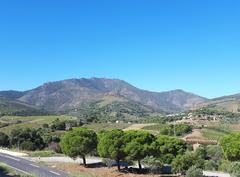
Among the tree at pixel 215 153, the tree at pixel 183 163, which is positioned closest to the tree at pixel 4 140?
the tree at pixel 215 153

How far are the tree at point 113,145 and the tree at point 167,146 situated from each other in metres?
4.47

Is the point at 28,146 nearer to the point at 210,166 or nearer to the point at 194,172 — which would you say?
the point at 210,166

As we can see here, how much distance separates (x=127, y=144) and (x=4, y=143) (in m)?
56.7

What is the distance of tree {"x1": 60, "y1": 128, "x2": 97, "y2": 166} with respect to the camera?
61844 millimetres

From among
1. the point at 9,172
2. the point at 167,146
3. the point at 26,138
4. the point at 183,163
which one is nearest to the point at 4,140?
the point at 26,138

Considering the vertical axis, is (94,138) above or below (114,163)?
above

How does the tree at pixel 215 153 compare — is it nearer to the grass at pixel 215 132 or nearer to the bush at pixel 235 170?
the bush at pixel 235 170

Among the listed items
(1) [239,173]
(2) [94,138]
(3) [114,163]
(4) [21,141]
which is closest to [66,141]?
(2) [94,138]

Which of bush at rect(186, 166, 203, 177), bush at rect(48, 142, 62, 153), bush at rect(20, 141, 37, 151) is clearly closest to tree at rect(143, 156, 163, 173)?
bush at rect(186, 166, 203, 177)

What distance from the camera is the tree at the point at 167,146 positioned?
58.7 meters

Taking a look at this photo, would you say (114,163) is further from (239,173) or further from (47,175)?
(239,173)

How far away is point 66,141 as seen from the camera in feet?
210

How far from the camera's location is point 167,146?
5966 centimetres

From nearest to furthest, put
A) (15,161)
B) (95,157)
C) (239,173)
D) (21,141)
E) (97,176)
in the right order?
(239,173)
(97,176)
(15,161)
(95,157)
(21,141)
